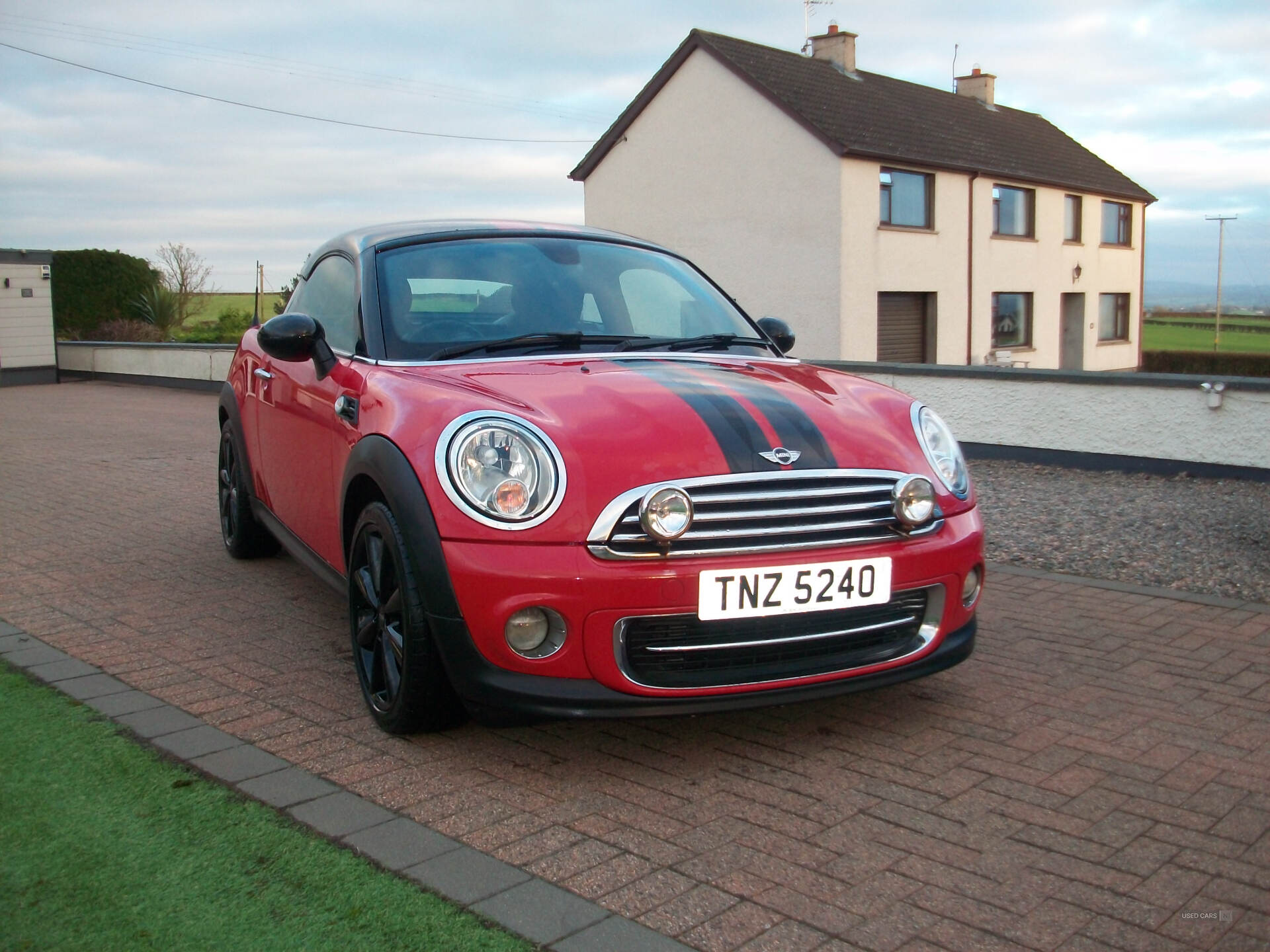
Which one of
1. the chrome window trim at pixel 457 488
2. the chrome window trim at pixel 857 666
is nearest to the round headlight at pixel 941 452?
the chrome window trim at pixel 857 666

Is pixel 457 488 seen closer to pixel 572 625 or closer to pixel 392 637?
pixel 572 625

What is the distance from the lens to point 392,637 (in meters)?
3.63

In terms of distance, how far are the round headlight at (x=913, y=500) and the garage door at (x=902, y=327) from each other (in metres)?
23.0

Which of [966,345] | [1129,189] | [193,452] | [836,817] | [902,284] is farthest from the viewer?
[1129,189]

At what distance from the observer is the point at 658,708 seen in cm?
321

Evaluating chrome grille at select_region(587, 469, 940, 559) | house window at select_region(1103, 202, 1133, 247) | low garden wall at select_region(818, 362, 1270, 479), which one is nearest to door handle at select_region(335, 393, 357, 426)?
chrome grille at select_region(587, 469, 940, 559)

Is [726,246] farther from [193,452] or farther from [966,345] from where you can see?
[193,452]

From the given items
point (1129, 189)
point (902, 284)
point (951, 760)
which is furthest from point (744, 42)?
point (951, 760)

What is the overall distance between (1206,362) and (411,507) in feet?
144

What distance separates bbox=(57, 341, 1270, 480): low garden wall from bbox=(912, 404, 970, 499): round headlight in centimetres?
637

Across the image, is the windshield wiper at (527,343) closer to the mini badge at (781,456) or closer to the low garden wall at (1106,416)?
the mini badge at (781,456)

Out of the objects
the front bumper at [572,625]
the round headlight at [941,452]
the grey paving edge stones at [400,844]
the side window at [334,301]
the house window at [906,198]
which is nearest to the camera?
the grey paving edge stones at [400,844]

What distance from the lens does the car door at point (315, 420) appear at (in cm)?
421

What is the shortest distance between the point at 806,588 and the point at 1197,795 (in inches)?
48.0
